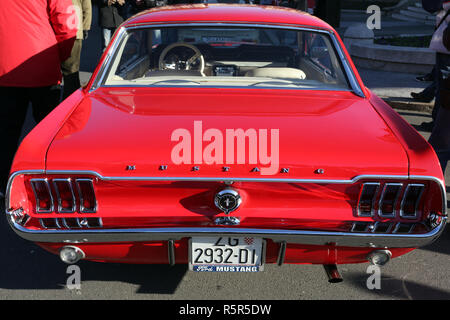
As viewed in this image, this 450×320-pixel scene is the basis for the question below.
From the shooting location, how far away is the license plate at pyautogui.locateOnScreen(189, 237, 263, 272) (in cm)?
237

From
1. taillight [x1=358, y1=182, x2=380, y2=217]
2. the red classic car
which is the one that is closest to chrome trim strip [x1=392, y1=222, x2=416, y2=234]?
the red classic car

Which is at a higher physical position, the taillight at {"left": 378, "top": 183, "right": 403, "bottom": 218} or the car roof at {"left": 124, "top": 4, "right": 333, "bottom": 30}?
the car roof at {"left": 124, "top": 4, "right": 333, "bottom": 30}

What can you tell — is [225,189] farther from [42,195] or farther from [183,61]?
[183,61]

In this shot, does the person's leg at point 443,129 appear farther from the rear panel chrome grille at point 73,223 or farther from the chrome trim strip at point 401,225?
the rear panel chrome grille at point 73,223

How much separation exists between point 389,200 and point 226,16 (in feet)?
5.88

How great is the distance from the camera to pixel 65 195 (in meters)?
2.39

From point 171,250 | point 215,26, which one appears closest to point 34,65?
point 215,26

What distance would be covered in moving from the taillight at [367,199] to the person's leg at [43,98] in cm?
298

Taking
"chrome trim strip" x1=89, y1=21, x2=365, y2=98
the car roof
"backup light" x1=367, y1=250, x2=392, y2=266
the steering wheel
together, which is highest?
the car roof

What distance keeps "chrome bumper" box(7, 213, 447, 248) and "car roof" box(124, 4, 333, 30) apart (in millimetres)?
1673

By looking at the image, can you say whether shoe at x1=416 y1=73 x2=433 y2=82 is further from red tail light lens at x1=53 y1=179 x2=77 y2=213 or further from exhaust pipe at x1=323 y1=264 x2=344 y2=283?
red tail light lens at x1=53 y1=179 x2=77 y2=213
